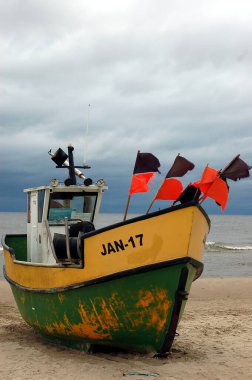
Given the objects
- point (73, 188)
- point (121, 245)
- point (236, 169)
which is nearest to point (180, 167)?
point (236, 169)

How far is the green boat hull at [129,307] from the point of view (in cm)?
674

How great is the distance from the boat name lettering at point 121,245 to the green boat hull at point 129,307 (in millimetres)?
320

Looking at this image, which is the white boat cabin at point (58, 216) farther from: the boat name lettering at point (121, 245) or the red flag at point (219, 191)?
the red flag at point (219, 191)

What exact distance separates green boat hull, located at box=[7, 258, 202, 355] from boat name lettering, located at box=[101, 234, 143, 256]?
12.6 inches

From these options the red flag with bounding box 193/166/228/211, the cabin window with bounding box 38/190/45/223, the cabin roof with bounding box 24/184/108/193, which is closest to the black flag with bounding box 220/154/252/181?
the red flag with bounding box 193/166/228/211

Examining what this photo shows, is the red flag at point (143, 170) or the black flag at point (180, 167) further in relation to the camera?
the red flag at point (143, 170)

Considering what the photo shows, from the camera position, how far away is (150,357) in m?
7.31

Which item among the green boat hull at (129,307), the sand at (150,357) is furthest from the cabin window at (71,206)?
the sand at (150,357)

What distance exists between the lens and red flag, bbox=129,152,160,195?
292 inches

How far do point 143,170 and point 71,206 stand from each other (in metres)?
2.06

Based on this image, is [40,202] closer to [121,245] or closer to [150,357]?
[121,245]

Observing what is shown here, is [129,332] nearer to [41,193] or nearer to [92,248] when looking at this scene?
[92,248]

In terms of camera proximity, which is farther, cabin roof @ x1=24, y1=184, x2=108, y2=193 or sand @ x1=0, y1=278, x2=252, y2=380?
cabin roof @ x1=24, y1=184, x2=108, y2=193

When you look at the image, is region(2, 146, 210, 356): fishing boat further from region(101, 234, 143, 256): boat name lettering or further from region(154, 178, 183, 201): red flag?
region(154, 178, 183, 201): red flag
